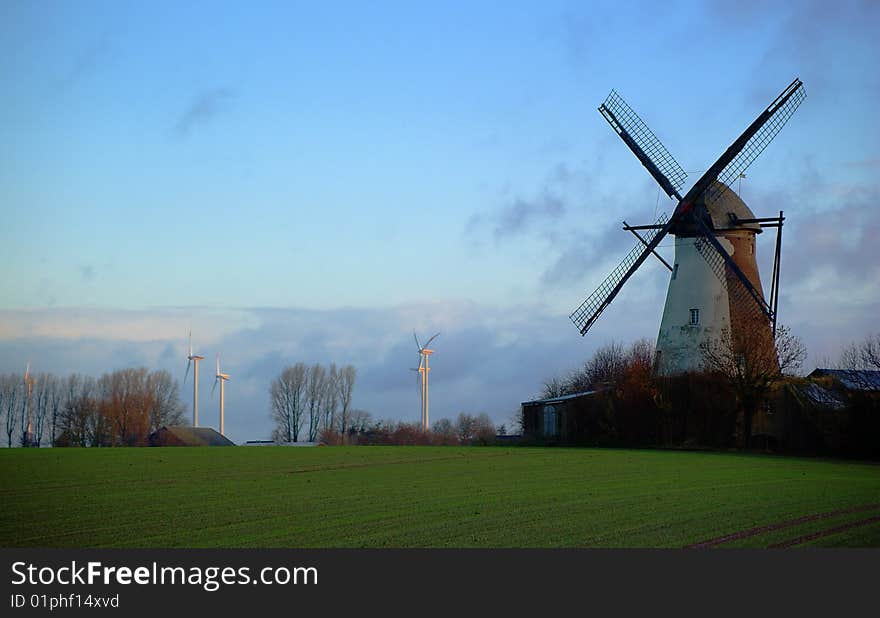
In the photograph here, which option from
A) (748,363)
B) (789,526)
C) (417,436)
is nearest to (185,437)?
(417,436)

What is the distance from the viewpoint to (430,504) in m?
25.9

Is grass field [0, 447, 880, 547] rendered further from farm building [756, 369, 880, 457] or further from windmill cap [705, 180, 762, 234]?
windmill cap [705, 180, 762, 234]

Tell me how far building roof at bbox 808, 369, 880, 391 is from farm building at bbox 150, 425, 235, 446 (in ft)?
169

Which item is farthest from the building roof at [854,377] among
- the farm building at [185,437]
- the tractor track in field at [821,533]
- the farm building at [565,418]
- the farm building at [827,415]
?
the farm building at [185,437]

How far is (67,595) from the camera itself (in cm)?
1486

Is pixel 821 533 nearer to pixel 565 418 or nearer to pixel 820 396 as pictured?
pixel 820 396

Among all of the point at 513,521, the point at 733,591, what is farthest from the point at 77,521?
the point at 733,591

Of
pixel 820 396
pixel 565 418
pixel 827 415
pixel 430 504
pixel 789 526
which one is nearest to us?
pixel 789 526

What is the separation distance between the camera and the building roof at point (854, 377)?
55.1m

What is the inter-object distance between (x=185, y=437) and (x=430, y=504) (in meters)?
68.4

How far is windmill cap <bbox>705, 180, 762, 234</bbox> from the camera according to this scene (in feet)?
185

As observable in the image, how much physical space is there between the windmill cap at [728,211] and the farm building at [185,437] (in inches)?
1977

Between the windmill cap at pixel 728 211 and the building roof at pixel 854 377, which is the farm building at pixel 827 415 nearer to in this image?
the building roof at pixel 854 377

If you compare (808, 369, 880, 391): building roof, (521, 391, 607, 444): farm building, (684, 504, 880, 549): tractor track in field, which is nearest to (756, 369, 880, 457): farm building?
(808, 369, 880, 391): building roof
